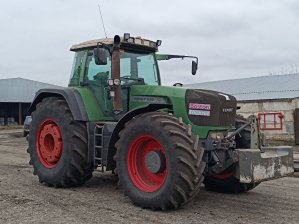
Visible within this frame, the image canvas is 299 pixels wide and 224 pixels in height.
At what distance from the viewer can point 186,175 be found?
474 cm

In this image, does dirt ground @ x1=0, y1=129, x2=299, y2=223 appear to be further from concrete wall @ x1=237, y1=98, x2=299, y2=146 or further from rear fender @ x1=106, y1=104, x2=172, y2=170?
concrete wall @ x1=237, y1=98, x2=299, y2=146

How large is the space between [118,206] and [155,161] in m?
0.87

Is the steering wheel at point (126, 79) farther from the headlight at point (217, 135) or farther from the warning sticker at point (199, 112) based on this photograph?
the headlight at point (217, 135)

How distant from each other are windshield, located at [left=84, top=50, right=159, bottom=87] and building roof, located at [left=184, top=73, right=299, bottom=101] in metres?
11.0

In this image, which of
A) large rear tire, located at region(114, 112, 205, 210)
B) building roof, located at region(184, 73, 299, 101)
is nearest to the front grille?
large rear tire, located at region(114, 112, 205, 210)

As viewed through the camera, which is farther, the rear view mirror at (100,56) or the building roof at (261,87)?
the building roof at (261,87)

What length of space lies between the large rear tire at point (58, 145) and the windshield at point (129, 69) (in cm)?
80

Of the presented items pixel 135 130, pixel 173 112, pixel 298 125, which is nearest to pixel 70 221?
pixel 135 130

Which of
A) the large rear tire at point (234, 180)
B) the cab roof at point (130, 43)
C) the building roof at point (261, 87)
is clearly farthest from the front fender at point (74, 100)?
the building roof at point (261, 87)

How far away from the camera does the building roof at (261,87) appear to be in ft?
59.1

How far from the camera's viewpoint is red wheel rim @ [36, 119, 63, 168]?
6699mm

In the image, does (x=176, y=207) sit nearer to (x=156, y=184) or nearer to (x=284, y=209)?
(x=156, y=184)

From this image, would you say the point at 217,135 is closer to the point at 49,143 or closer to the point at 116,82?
the point at 116,82

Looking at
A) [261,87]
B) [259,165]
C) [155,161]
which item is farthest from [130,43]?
[261,87]
